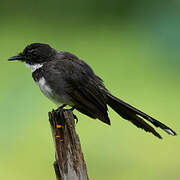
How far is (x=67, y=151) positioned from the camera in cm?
434

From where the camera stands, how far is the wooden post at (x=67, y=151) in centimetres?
423

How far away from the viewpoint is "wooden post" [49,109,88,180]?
423 centimetres

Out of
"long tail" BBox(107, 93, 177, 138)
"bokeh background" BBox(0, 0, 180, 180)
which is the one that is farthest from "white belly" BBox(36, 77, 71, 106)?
"bokeh background" BBox(0, 0, 180, 180)

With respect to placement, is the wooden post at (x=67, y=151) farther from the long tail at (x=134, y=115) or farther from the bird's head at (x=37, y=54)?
the bird's head at (x=37, y=54)

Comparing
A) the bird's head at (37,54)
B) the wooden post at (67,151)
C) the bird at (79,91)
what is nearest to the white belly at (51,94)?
the bird at (79,91)

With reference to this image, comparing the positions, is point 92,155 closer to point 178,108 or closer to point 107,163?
point 107,163

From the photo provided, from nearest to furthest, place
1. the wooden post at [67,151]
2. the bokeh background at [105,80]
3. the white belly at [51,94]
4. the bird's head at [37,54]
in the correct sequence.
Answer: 1. the wooden post at [67,151]
2. the white belly at [51,94]
3. the bird's head at [37,54]
4. the bokeh background at [105,80]

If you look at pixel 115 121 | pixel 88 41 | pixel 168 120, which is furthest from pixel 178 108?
pixel 88 41

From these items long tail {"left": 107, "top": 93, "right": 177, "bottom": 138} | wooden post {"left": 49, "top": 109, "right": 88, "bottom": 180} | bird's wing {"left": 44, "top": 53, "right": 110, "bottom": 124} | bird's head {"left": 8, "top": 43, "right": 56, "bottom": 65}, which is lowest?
wooden post {"left": 49, "top": 109, "right": 88, "bottom": 180}

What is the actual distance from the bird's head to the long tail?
34.2 inches

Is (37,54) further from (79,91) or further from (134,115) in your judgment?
(134,115)

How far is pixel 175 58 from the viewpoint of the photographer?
12055mm

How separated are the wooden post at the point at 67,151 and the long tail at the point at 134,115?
4.10 ft

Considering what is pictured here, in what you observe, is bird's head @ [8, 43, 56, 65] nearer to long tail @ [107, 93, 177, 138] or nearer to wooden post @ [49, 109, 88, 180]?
long tail @ [107, 93, 177, 138]
